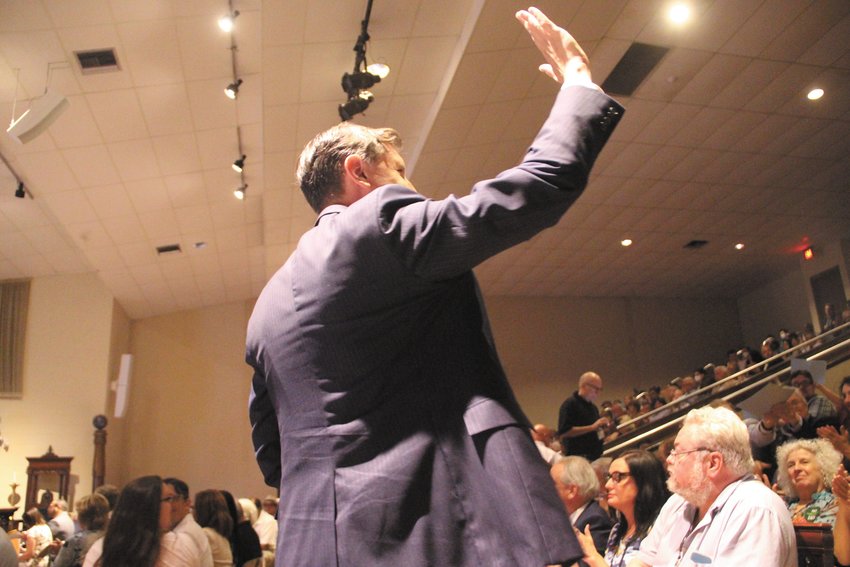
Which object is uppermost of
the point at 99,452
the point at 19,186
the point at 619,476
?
the point at 19,186

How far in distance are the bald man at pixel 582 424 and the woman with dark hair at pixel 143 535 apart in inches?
170

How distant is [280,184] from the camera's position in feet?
31.5

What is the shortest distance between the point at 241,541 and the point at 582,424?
10.5 feet

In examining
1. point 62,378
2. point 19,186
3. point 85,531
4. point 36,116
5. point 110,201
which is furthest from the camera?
point 62,378

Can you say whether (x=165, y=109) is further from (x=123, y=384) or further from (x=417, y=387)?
(x=417, y=387)

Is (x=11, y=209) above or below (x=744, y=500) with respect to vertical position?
above

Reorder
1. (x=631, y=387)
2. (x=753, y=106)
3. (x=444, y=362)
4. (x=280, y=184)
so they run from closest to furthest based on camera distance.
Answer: (x=444, y=362) → (x=753, y=106) → (x=280, y=184) → (x=631, y=387)

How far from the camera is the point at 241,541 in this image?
5.14m

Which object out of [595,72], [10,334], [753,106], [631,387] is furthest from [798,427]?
[10,334]

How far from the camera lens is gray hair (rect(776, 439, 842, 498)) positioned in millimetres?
3545

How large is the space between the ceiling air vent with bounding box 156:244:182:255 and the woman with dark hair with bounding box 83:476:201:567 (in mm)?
8973

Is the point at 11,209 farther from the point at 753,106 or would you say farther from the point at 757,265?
the point at 757,265

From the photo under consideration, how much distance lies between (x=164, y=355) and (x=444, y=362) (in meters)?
14.7

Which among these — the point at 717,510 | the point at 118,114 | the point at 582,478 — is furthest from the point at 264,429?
the point at 118,114
